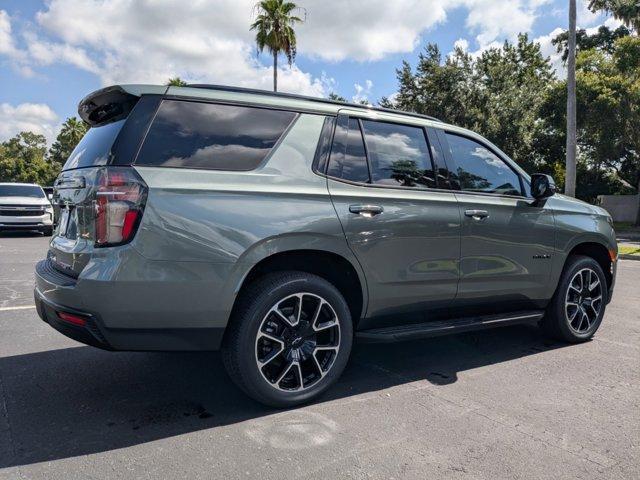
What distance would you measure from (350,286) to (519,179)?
2018 millimetres

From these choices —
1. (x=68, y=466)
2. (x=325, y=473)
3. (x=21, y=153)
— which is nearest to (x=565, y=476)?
(x=325, y=473)

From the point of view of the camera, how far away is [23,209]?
52.1 ft

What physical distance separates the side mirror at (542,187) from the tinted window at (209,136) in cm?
240

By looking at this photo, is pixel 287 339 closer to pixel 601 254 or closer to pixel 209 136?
pixel 209 136

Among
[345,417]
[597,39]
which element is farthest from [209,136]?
[597,39]

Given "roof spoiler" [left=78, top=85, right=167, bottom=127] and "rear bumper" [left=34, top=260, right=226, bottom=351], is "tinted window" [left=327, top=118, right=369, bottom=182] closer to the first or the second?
"roof spoiler" [left=78, top=85, right=167, bottom=127]

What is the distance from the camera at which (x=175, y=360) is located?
4.10 meters

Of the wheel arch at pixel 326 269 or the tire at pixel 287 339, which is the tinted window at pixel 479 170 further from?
the tire at pixel 287 339

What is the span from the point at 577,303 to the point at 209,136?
370cm

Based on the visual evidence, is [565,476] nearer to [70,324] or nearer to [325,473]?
[325,473]

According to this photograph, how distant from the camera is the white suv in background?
619 inches

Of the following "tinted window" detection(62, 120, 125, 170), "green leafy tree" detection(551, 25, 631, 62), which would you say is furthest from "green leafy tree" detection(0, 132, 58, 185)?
"tinted window" detection(62, 120, 125, 170)

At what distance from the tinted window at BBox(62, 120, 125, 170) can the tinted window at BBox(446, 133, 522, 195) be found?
249 cm

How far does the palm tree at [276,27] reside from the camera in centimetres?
2555
